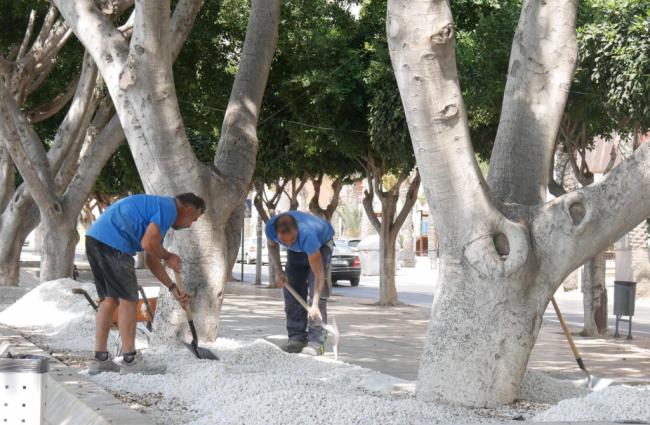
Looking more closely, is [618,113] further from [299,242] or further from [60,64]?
[60,64]

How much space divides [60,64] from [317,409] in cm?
1644

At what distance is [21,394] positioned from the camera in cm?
457

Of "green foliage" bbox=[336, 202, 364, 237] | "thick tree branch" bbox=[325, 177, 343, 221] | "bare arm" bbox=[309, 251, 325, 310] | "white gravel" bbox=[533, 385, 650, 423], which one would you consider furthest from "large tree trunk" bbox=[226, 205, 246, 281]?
"green foliage" bbox=[336, 202, 364, 237]

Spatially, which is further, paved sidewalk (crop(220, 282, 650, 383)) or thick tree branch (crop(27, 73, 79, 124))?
thick tree branch (crop(27, 73, 79, 124))

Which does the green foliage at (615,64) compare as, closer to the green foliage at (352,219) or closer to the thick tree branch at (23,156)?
the thick tree branch at (23,156)

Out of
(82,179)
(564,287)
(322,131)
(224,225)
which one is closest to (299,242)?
(224,225)

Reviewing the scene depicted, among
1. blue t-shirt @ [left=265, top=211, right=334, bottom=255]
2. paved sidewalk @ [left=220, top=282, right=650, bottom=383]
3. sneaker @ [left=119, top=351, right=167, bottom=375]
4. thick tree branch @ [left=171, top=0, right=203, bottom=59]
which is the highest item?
thick tree branch @ [left=171, top=0, right=203, bottom=59]

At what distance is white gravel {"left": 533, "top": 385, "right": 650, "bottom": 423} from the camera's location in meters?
5.93

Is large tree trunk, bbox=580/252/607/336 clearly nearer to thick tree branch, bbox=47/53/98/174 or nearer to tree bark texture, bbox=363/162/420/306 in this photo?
tree bark texture, bbox=363/162/420/306

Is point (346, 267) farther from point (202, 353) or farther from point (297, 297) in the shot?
point (202, 353)

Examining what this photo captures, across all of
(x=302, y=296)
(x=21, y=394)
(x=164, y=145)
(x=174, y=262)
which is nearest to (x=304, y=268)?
(x=302, y=296)

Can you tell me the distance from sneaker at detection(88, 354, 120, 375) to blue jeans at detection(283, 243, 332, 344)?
8.17 ft

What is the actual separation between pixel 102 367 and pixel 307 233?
2.50m

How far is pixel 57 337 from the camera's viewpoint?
1181 cm
